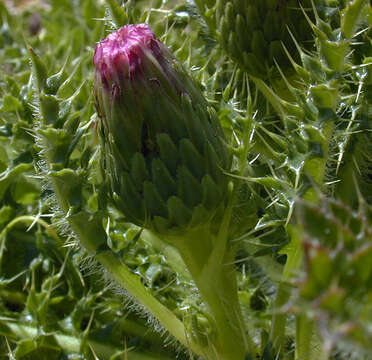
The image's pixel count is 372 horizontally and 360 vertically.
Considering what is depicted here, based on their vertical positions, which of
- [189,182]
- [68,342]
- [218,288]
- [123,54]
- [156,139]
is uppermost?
[123,54]

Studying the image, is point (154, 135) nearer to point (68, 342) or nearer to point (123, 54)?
point (123, 54)

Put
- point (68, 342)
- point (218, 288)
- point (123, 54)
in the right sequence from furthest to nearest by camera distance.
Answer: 1. point (68, 342)
2. point (218, 288)
3. point (123, 54)

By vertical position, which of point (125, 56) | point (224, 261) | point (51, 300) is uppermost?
point (125, 56)

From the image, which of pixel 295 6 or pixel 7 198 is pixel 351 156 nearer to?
pixel 295 6

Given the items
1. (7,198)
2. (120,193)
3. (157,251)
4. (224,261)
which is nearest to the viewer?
(120,193)

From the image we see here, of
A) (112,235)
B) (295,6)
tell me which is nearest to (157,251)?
(112,235)

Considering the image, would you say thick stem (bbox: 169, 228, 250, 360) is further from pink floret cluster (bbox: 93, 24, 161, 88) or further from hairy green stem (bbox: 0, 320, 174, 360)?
pink floret cluster (bbox: 93, 24, 161, 88)

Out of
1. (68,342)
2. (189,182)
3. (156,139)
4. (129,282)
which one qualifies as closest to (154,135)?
(156,139)

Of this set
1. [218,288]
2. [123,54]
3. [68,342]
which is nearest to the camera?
[123,54]
